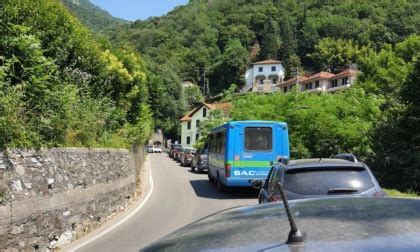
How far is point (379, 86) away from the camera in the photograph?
59938 millimetres

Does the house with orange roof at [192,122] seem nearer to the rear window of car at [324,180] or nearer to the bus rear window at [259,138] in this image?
the bus rear window at [259,138]

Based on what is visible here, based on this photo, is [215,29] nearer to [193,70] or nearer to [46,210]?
[193,70]

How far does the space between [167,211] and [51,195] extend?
6.04 m

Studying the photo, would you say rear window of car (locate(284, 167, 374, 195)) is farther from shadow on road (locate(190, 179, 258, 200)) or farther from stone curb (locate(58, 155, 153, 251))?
shadow on road (locate(190, 179, 258, 200))

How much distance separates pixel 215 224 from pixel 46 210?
269 inches

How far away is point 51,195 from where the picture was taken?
369 inches

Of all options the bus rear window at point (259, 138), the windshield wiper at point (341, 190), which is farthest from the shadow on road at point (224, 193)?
the windshield wiper at point (341, 190)

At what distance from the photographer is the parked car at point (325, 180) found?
729cm

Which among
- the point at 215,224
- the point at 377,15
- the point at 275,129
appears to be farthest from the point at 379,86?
the point at 377,15

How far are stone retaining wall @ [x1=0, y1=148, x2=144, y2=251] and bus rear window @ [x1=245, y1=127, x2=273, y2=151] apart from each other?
670 cm

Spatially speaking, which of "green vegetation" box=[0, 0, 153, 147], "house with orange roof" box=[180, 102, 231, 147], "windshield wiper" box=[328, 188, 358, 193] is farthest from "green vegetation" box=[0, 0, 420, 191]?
"house with orange roof" box=[180, 102, 231, 147]

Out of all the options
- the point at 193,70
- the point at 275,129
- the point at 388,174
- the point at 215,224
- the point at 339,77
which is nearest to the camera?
the point at 215,224

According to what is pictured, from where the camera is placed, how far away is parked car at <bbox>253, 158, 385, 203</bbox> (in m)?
7.29

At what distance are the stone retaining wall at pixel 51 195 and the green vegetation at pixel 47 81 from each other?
326 millimetres
